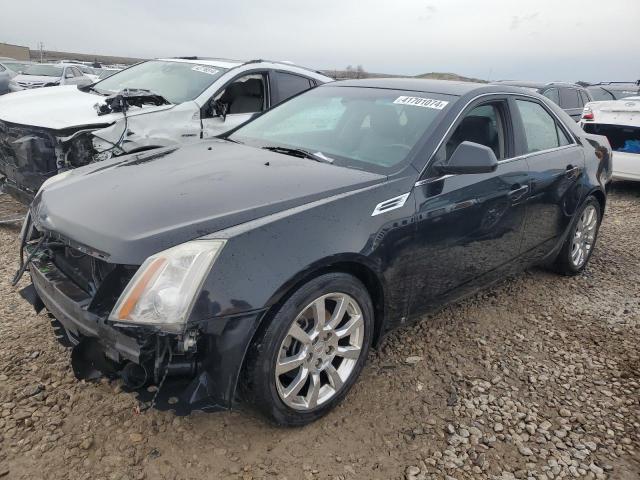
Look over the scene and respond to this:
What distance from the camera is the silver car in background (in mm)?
15703

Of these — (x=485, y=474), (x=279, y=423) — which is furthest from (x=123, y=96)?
(x=485, y=474)

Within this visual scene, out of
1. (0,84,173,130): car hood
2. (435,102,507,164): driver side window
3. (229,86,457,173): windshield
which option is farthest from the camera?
(0,84,173,130): car hood

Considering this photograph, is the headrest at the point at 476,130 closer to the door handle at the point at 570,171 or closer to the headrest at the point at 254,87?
the door handle at the point at 570,171

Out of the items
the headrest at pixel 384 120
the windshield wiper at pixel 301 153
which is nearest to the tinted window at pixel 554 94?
the headrest at pixel 384 120

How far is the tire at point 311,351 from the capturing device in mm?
2125

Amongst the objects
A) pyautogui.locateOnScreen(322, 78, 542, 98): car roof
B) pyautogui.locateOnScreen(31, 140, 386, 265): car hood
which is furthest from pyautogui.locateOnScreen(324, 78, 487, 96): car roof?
pyautogui.locateOnScreen(31, 140, 386, 265): car hood

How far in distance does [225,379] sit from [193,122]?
3.68m

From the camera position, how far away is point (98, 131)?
4.45 metres

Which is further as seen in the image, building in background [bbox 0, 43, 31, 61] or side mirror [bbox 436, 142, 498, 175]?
building in background [bbox 0, 43, 31, 61]

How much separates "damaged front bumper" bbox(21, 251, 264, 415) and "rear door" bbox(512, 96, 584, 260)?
2.41 meters

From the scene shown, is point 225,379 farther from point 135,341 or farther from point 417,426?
point 417,426

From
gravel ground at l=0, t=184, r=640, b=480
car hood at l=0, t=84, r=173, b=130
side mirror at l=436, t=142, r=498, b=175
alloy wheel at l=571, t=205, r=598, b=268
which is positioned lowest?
gravel ground at l=0, t=184, r=640, b=480

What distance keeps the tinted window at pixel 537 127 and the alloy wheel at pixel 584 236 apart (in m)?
0.83

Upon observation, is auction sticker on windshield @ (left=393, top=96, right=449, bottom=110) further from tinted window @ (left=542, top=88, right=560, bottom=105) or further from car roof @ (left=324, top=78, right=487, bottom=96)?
tinted window @ (left=542, top=88, right=560, bottom=105)
